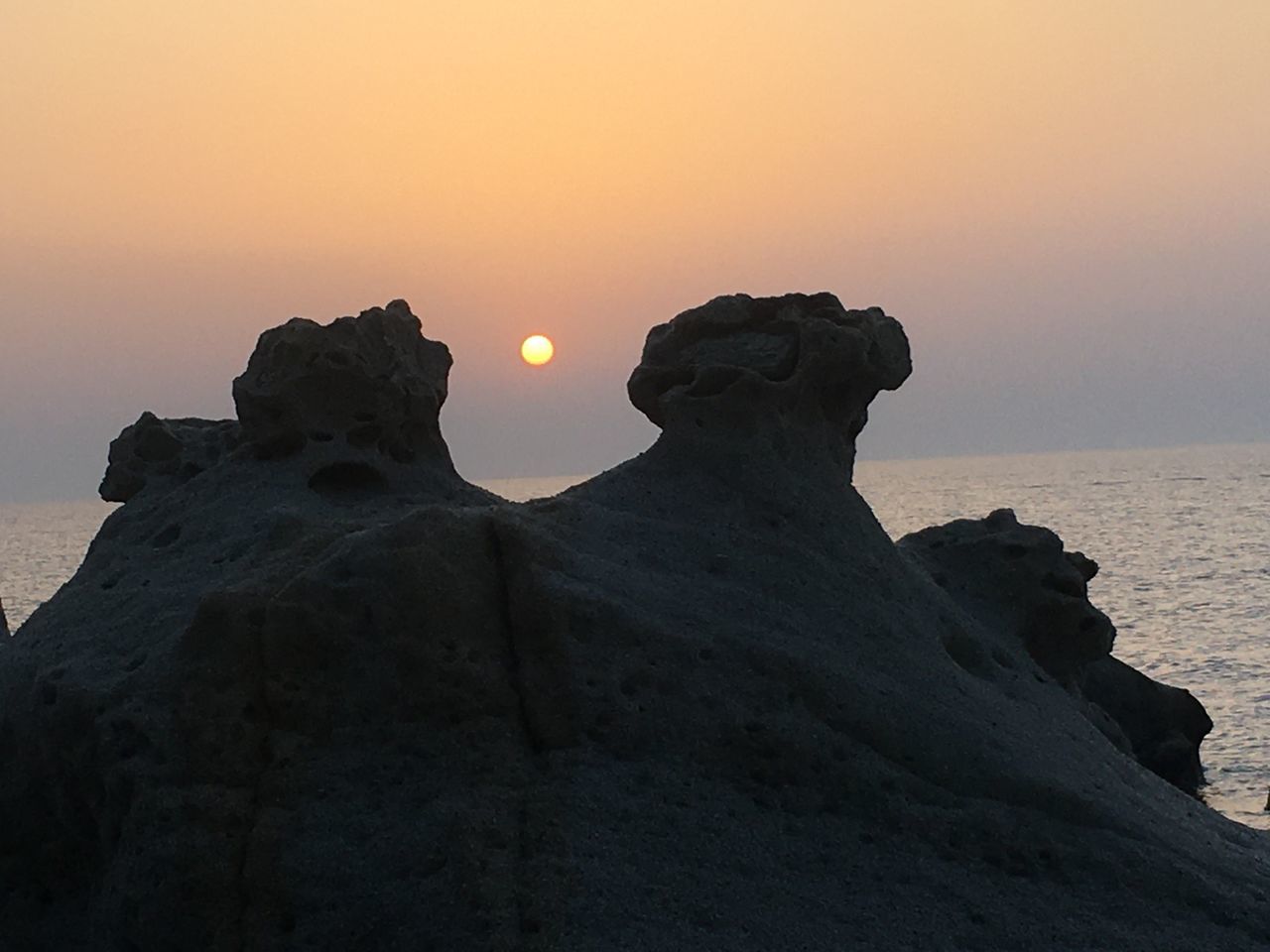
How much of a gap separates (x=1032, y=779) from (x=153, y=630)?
18.4ft

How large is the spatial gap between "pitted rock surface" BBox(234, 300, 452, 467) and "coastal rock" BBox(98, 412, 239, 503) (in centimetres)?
87

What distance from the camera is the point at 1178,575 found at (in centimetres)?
5306

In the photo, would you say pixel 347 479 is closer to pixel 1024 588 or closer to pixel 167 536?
pixel 167 536

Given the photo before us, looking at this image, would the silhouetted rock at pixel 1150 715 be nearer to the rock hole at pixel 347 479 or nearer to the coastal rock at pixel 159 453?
the rock hole at pixel 347 479

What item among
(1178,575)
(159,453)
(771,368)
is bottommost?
(1178,575)

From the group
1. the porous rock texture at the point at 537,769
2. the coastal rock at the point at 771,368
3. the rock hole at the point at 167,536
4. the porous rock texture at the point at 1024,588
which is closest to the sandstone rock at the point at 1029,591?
the porous rock texture at the point at 1024,588

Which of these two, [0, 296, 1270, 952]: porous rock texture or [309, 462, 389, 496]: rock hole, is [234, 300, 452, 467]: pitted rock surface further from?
[0, 296, 1270, 952]: porous rock texture

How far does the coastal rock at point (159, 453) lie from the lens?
11.3 m

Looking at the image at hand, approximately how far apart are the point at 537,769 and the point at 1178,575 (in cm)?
5031

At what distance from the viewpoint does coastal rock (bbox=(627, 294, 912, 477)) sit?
35.1 feet

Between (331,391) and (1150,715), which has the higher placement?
(331,391)

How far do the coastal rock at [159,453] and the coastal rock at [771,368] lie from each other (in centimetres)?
355

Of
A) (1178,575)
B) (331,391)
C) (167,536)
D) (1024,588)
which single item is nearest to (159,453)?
(167,536)

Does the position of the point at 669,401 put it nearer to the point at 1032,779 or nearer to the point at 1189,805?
the point at 1032,779
